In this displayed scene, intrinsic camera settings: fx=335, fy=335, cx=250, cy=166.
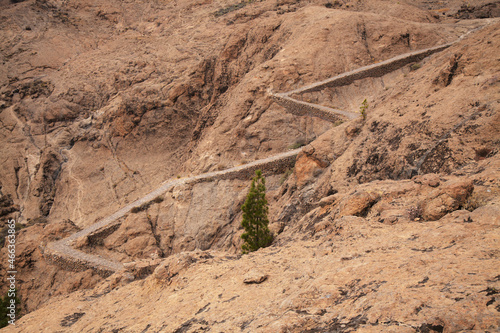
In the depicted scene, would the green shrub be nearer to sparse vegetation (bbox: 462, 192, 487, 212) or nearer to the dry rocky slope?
the dry rocky slope

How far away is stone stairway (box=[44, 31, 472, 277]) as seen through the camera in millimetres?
20859

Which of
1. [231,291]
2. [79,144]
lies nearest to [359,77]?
[231,291]

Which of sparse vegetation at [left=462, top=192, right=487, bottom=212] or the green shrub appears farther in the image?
the green shrub

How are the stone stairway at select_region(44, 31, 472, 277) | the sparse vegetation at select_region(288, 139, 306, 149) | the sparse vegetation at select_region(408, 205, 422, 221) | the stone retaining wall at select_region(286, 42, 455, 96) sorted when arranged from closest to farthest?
1. the sparse vegetation at select_region(408, 205, 422, 221)
2. the stone stairway at select_region(44, 31, 472, 277)
3. the sparse vegetation at select_region(288, 139, 306, 149)
4. the stone retaining wall at select_region(286, 42, 455, 96)

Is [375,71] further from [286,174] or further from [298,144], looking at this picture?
[286,174]

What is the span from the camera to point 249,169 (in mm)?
25141

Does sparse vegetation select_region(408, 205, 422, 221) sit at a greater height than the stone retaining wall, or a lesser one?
lesser

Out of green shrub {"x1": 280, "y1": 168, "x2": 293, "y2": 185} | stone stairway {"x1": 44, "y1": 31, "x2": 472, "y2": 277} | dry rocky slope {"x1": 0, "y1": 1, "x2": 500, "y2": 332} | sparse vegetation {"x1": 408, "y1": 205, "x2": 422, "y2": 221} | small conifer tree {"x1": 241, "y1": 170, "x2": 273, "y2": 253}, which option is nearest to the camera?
dry rocky slope {"x1": 0, "y1": 1, "x2": 500, "y2": 332}

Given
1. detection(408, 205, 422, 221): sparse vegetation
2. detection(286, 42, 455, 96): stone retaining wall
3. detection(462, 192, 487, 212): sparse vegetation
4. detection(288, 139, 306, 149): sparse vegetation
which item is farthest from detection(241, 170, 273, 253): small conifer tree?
detection(286, 42, 455, 96): stone retaining wall

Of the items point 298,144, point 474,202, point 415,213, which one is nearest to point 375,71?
point 298,144

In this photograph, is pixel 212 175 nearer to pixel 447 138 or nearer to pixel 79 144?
pixel 447 138

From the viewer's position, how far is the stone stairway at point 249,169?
2086 cm

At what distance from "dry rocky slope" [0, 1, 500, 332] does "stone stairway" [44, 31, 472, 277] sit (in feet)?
1.83

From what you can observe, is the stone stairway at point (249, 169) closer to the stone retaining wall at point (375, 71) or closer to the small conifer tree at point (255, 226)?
the stone retaining wall at point (375, 71)
